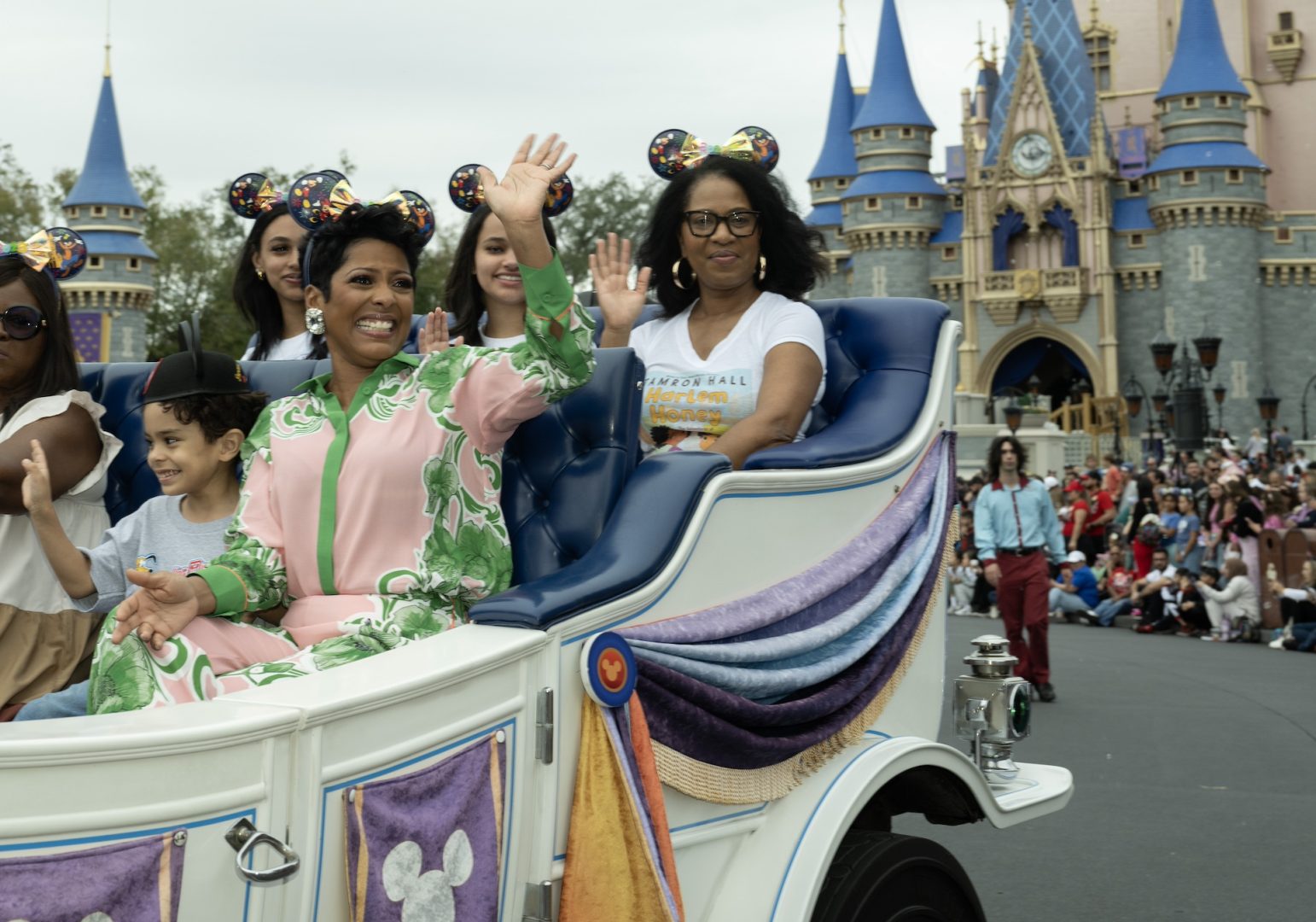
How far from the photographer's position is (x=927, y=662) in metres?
3.62

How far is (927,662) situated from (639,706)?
48.8 inches

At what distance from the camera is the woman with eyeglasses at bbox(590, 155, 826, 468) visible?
3.61m

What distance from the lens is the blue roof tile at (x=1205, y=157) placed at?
52.7 meters

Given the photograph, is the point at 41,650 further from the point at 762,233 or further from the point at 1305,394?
the point at 1305,394

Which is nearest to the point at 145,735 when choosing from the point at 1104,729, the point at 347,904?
the point at 347,904

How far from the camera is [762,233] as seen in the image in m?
3.98

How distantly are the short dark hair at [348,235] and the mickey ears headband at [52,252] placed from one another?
70 centimetres

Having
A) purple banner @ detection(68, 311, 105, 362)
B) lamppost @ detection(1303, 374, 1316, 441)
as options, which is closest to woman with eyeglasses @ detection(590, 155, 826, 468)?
purple banner @ detection(68, 311, 105, 362)

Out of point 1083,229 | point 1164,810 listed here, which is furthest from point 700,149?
point 1083,229

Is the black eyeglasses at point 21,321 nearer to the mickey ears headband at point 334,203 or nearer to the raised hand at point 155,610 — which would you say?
the mickey ears headband at point 334,203

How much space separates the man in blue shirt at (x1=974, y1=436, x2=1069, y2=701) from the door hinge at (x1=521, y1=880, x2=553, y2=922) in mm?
8101

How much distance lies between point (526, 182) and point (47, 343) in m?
1.24

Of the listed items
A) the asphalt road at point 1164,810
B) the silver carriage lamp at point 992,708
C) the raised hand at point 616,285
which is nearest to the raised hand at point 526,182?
the raised hand at point 616,285

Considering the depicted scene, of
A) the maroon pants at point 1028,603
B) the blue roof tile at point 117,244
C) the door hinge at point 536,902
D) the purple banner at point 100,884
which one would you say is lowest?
the maroon pants at point 1028,603
